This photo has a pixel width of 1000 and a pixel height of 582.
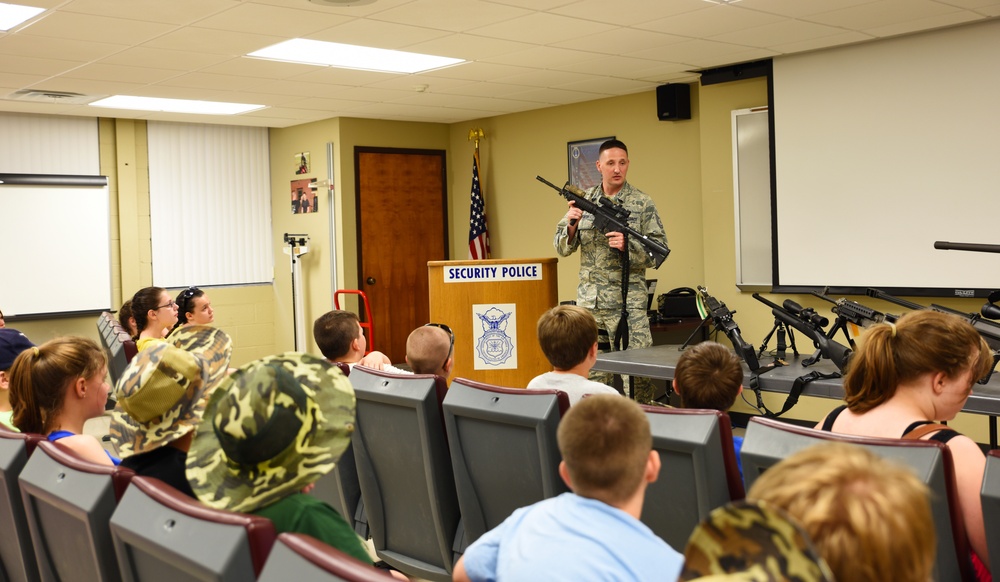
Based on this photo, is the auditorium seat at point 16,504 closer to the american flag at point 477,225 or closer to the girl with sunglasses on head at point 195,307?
the girl with sunglasses on head at point 195,307

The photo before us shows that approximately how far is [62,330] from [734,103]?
21.2 feet

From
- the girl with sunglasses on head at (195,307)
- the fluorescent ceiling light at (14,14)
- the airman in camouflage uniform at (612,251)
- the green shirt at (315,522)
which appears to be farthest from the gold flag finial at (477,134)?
the green shirt at (315,522)

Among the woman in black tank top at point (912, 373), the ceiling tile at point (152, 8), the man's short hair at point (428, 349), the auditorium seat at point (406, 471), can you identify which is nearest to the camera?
the woman in black tank top at point (912, 373)

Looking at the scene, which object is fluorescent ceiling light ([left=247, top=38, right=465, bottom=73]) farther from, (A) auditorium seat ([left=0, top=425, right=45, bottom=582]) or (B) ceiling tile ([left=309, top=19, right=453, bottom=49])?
(A) auditorium seat ([left=0, top=425, right=45, bottom=582])

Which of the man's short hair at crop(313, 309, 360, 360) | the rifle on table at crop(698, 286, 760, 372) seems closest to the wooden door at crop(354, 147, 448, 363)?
the rifle on table at crop(698, 286, 760, 372)

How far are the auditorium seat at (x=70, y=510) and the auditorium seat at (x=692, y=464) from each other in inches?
43.5

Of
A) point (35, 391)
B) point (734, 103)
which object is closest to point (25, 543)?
point (35, 391)

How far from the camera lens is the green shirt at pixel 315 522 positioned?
4.75ft

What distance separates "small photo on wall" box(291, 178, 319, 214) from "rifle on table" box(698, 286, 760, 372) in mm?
5656

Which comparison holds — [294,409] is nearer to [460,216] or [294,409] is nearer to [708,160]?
[708,160]

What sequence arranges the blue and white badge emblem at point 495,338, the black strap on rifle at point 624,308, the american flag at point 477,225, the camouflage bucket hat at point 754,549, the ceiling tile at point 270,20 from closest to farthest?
1. the camouflage bucket hat at point 754,549
2. the ceiling tile at point 270,20
3. the black strap on rifle at point 624,308
4. the blue and white badge emblem at point 495,338
5. the american flag at point 477,225

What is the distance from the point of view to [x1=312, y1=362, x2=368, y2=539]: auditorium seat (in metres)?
3.14

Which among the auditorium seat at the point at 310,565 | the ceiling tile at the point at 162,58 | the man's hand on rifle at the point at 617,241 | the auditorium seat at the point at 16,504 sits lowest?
the auditorium seat at the point at 16,504

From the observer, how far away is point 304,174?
939 centimetres
